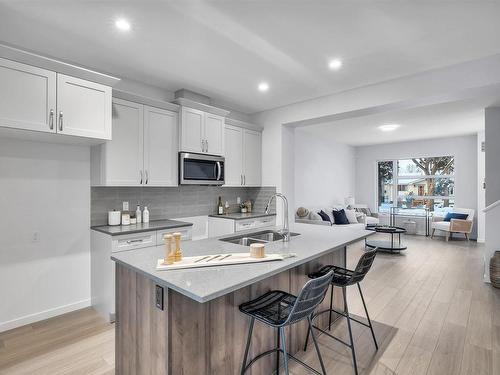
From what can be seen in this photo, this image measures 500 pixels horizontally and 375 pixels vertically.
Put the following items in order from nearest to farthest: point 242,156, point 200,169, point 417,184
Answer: point 200,169 → point 242,156 → point 417,184

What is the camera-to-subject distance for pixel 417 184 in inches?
324

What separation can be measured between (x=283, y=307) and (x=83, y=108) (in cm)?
245

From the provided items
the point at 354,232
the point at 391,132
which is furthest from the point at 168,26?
the point at 391,132

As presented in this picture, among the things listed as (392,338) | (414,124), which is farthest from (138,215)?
(414,124)

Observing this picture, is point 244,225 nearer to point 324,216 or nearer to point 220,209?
point 220,209

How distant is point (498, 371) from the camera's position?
6.78ft

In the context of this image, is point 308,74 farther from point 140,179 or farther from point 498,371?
point 498,371

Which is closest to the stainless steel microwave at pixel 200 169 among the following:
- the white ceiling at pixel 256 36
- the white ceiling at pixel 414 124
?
the white ceiling at pixel 256 36

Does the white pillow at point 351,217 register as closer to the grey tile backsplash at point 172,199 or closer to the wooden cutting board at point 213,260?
the grey tile backsplash at point 172,199

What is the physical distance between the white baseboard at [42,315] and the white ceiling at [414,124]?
514cm

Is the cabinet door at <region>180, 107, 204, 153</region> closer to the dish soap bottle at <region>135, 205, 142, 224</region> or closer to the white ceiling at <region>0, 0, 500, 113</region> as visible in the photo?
the white ceiling at <region>0, 0, 500, 113</region>

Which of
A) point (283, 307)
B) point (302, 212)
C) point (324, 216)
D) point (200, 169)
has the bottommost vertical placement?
point (283, 307)

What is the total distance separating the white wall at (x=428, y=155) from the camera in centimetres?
711

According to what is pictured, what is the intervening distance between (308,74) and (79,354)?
3.53m
